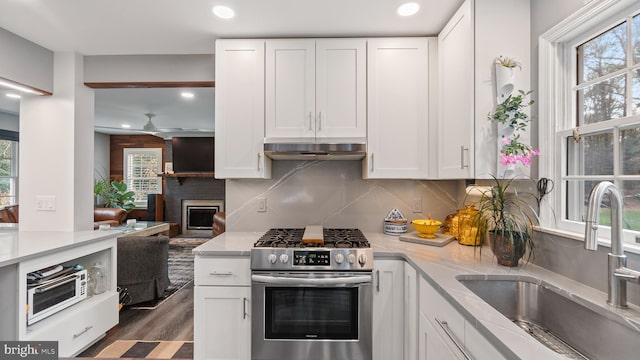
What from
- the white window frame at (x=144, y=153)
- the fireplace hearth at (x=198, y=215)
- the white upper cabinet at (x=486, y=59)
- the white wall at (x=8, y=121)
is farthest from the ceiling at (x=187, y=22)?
the white window frame at (x=144, y=153)

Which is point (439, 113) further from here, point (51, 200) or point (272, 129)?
point (51, 200)

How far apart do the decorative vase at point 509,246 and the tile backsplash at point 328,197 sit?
3.13ft

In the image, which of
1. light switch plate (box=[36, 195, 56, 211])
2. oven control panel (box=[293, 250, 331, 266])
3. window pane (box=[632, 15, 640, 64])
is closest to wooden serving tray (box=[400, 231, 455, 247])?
oven control panel (box=[293, 250, 331, 266])

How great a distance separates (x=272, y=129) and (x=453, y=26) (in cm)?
137

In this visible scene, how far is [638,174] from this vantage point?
3.85 feet

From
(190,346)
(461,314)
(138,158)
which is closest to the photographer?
(461,314)

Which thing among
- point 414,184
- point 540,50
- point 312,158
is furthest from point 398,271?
point 540,50

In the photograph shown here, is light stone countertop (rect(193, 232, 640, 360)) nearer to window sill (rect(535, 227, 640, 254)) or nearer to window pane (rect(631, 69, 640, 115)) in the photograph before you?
window sill (rect(535, 227, 640, 254))

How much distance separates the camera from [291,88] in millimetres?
2193

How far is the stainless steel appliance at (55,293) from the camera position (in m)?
1.85

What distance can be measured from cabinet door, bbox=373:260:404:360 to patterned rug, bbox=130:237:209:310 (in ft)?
8.14

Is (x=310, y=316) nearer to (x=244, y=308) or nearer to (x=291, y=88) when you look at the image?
(x=244, y=308)

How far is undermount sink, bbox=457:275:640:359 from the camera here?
101 cm

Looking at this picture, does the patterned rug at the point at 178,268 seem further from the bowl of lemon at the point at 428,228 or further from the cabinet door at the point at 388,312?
the bowl of lemon at the point at 428,228
